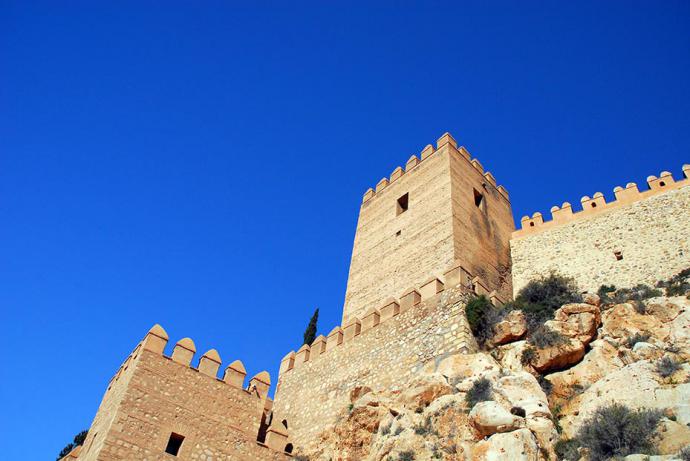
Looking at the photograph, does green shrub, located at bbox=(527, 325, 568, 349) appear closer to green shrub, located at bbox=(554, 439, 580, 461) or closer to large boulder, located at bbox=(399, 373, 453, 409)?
large boulder, located at bbox=(399, 373, 453, 409)

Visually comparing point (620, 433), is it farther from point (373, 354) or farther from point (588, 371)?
point (373, 354)

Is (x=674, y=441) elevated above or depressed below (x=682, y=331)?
below

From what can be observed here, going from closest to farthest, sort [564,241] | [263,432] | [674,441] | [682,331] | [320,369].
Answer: [674,441] → [682,331] → [263,432] → [320,369] → [564,241]

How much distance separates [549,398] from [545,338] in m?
1.44

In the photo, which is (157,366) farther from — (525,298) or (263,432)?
(525,298)

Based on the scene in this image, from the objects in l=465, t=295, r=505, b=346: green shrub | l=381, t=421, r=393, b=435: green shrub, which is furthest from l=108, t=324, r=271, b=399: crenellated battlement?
l=465, t=295, r=505, b=346: green shrub

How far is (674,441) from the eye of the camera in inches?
367

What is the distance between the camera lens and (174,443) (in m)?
14.2

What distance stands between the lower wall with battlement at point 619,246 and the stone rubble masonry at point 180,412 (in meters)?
9.30

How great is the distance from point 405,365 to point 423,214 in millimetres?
6603

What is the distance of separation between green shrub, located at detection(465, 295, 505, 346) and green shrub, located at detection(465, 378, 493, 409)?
7.08ft

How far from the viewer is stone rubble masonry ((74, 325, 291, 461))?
44.3 feet

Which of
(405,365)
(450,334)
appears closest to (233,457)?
(405,365)

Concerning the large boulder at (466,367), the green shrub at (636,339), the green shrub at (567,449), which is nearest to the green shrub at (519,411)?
the green shrub at (567,449)
